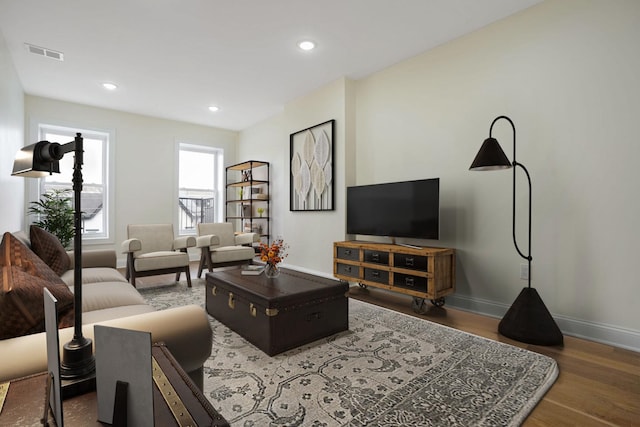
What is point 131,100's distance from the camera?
4898 mm

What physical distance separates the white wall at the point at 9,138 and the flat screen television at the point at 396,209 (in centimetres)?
345

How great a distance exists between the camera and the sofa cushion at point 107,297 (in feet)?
6.28

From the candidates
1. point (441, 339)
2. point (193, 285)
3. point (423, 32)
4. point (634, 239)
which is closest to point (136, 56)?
point (193, 285)

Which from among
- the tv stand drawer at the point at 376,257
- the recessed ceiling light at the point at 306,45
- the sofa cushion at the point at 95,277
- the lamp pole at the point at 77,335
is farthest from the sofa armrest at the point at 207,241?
the lamp pole at the point at 77,335

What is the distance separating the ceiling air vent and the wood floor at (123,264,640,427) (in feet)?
15.9

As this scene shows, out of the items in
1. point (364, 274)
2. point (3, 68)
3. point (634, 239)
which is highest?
point (3, 68)

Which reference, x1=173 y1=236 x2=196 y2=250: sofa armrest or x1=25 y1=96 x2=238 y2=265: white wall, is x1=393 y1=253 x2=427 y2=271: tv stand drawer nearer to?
x1=173 y1=236 x2=196 y2=250: sofa armrest

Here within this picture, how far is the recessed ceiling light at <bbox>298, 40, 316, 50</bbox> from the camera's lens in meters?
3.27

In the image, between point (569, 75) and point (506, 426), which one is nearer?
point (506, 426)

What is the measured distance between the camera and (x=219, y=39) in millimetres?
3223

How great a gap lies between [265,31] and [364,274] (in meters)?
2.68

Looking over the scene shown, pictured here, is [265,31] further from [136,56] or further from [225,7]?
[136,56]

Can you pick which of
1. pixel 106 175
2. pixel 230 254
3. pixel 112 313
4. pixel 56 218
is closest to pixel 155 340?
pixel 112 313

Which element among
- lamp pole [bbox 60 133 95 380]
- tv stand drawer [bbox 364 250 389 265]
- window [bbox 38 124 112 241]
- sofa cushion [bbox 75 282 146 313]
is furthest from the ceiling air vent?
tv stand drawer [bbox 364 250 389 265]
